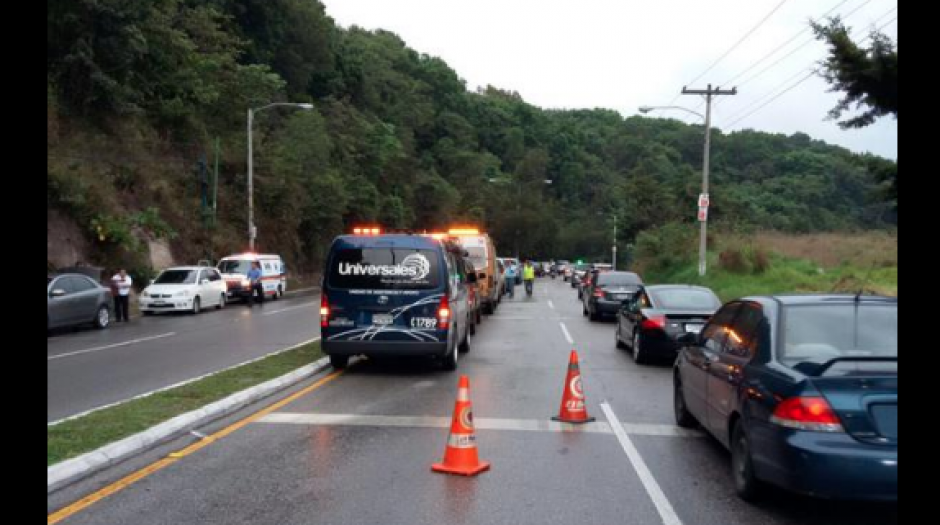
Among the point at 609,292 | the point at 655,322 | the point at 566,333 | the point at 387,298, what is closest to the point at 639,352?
the point at 655,322

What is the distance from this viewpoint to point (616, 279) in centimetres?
2389

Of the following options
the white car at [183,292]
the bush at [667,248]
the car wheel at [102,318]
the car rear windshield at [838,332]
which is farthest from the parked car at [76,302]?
the bush at [667,248]

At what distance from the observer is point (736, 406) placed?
21.1ft

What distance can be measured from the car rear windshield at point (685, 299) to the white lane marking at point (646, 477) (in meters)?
5.03

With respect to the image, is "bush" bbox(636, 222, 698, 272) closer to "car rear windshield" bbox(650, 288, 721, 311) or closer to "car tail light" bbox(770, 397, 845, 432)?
"car rear windshield" bbox(650, 288, 721, 311)

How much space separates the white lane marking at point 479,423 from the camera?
28.4 feet

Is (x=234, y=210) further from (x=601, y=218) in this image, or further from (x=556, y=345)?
(x=601, y=218)

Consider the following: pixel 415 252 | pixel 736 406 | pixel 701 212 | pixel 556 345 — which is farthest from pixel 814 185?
pixel 736 406

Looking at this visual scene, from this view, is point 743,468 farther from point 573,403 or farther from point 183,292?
point 183,292

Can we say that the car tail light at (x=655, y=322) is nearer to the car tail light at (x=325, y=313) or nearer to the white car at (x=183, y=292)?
the car tail light at (x=325, y=313)

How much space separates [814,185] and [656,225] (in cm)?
2230

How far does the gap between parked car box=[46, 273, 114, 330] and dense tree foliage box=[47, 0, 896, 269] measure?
8.30m

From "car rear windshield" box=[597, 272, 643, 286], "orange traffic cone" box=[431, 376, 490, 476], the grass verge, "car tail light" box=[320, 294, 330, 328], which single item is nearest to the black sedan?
"car tail light" box=[320, 294, 330, 328]

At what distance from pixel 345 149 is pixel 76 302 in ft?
135
